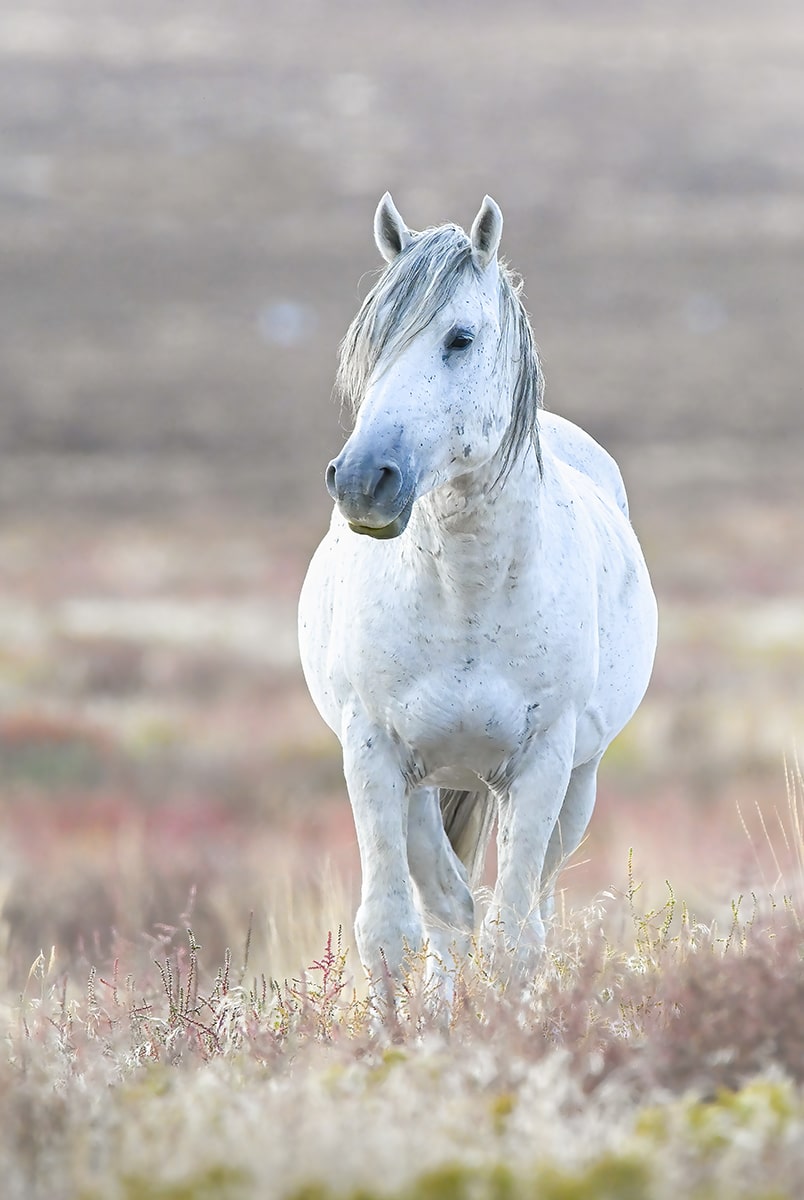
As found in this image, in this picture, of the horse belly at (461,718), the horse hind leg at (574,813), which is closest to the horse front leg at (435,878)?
the horse hind leg at (574,813)

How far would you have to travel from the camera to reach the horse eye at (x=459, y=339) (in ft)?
13.5

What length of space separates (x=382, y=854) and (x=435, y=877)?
68cm

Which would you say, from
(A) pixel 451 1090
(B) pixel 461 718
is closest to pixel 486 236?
(B) pixel 461 718

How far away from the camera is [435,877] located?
16.5 ft

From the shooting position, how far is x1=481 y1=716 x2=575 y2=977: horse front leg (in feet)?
14.5

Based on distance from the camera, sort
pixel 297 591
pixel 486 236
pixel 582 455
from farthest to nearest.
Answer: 1. pixel 297 591
2. pixel 582 455
3. pixel 486 236

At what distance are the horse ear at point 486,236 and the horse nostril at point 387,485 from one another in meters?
0.80

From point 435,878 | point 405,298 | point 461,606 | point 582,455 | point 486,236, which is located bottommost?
point 435,878

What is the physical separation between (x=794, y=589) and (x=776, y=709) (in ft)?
24.5

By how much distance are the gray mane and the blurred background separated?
507mm

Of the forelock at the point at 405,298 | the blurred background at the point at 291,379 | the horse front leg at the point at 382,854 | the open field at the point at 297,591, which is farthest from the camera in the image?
the blurred background at the point at 291,379

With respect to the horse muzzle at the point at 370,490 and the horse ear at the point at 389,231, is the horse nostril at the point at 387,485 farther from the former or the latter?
the horse ear at the point at 389,231

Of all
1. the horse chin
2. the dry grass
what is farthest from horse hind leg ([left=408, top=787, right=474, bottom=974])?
the horse chin

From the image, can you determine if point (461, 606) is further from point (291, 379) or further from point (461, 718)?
point (291, 379)
